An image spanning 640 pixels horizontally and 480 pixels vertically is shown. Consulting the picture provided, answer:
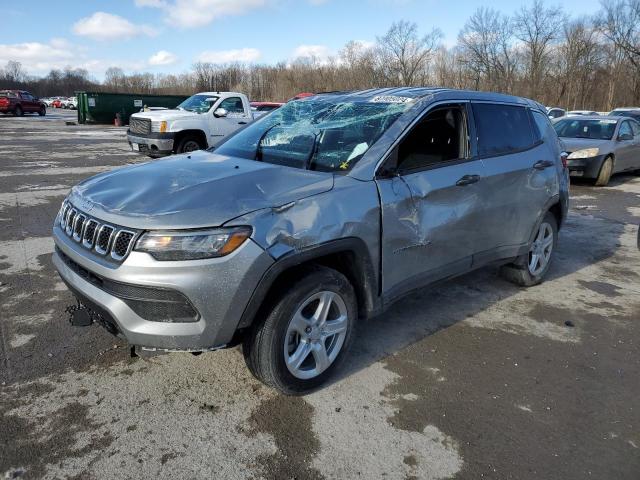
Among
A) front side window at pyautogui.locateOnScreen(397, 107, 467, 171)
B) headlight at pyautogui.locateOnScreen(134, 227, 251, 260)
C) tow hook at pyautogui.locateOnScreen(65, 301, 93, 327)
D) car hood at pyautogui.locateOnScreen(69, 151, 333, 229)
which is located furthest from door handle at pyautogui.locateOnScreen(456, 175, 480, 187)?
tow hook at pyautogui.locateOnScreen(65, 301, 93, 327)

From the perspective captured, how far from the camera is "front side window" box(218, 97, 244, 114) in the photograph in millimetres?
13891

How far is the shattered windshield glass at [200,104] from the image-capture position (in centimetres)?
1370

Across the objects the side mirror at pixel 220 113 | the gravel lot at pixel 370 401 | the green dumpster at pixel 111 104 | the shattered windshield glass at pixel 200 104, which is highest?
the green dumpster at pixel 111 104

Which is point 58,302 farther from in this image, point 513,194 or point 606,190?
point 606,190

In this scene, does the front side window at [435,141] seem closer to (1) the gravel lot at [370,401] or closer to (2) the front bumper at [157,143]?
(1) the gravel lot at [370,401]

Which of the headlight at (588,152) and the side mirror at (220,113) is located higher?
the side mirror at (220,113)

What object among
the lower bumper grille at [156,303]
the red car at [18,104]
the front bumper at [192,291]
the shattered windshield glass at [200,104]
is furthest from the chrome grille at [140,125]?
the red car at [18,104]

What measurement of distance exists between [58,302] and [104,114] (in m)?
31.8

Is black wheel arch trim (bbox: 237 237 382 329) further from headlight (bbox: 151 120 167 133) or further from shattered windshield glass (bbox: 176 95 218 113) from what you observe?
shattered windshield glass (bbox: 176 95 218 113)

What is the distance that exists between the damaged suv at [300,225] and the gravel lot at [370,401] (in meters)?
0.36

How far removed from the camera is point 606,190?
445 inches

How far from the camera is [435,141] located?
3812 millimetres

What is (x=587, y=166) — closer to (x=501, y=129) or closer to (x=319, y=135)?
(x=501, y=129)

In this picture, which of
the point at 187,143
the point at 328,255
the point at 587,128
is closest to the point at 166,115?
the point at 187,143
